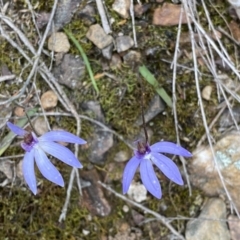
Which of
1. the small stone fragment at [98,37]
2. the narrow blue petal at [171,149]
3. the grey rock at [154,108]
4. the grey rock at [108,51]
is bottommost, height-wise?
the grey rock at [154,108]

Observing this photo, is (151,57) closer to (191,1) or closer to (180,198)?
(191,1)

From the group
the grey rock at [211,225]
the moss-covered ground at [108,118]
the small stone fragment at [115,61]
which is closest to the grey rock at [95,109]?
the moss-covered ground at [108,118]

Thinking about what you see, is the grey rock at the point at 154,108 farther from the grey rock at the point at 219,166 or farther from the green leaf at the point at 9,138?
the green leaf at the point at 9,138

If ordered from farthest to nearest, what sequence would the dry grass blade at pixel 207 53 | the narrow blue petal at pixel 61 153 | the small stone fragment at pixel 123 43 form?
1. the small stone fragment at pixel 123 43
2. the dry grass blade at pixel 207 53
3. the narrow blue petal at pixel 61 153

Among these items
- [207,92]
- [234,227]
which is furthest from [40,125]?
[234,227]

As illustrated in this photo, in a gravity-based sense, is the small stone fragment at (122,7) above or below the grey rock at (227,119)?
above

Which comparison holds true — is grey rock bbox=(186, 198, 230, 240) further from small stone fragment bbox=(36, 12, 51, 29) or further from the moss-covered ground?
small stone fragment bbox=(36, 12, 51, 29)

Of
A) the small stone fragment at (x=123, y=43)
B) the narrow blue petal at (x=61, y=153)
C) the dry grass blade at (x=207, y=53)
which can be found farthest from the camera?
the small stone fragment at (x=123, y=43)

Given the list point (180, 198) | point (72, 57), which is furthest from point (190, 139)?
point (72, 57)
